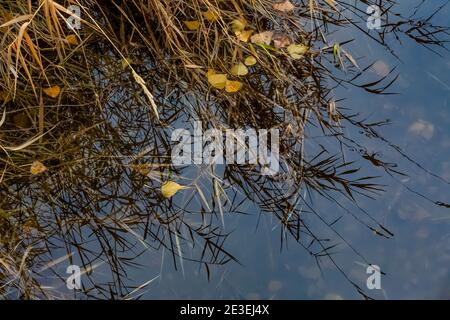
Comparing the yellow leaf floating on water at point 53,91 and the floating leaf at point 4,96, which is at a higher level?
the yellow leaf floating on water at point 53,91

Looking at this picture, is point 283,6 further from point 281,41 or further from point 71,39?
point 71,39

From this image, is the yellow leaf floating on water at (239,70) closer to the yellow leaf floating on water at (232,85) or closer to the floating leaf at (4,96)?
the yellow leaf floating on water at (232,85)

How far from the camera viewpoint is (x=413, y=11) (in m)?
1.95

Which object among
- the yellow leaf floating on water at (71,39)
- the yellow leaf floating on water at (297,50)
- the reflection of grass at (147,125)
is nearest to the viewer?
the reflection of grass at (147,125)

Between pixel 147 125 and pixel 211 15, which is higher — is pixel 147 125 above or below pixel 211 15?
below

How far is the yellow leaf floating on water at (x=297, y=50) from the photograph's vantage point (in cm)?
184

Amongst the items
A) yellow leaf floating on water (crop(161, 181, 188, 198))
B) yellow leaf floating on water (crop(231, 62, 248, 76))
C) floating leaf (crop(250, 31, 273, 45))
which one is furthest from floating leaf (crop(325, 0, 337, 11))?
yellow leaf floating on water (crop(161, 181, 188, 198))

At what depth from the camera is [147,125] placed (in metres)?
1.75

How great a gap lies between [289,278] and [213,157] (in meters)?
A: 0.35

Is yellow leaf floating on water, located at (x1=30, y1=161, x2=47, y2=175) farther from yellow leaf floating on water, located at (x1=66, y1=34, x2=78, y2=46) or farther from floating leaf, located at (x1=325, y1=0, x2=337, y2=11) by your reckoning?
floating leaf, located at (x1=325, y1=0, x2=337, y2=11)

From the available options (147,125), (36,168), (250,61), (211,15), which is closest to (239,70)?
(250,61)

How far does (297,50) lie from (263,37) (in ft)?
0.32

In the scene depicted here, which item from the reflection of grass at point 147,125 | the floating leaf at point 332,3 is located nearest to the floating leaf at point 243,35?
the reflection of grass at point 147,125

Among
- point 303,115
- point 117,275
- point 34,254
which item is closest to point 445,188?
point 303,115
